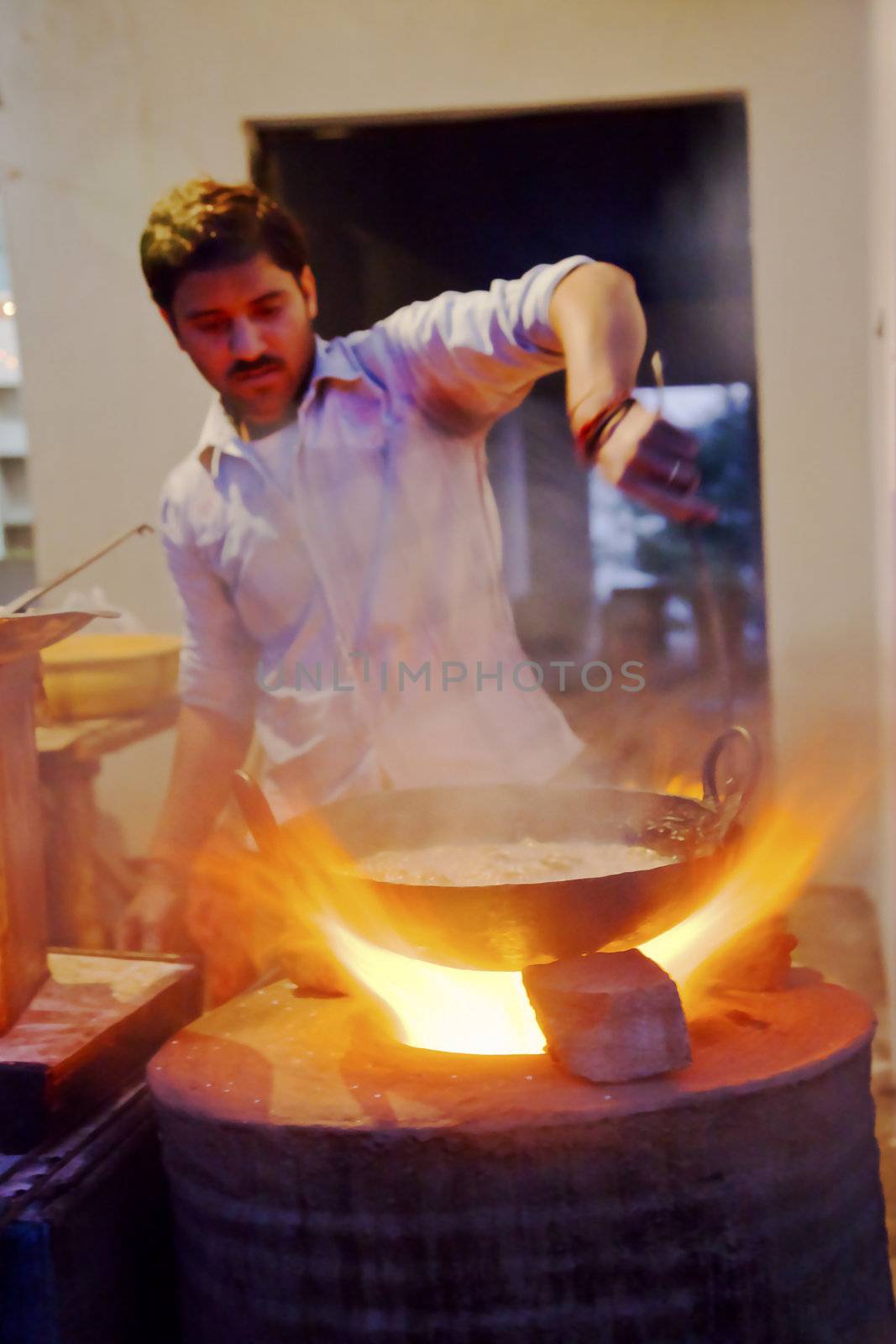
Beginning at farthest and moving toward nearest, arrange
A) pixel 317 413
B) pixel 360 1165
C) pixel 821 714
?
pixel 821 714 → pixel 317 413 → pixel 360 1165

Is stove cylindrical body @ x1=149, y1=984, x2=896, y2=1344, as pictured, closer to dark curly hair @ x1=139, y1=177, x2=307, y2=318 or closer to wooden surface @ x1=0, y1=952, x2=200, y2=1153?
wooden surface @ x1=0, y1=952, x2=200, y2=1153

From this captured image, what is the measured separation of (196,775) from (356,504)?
75 centimetres

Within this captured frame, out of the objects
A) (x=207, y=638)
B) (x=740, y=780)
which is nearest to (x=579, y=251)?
(x=207, y=638)

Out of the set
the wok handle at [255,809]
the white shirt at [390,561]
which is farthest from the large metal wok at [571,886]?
the white shirt at [390,561]

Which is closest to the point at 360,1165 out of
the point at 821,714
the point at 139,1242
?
the point at 139,1242

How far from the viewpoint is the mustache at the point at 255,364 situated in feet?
8.07

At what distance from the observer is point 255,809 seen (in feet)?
5.16

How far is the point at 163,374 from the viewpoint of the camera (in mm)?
2562

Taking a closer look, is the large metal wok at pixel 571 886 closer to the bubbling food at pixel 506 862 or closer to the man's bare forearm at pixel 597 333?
the bubbling food at pixel 506 862

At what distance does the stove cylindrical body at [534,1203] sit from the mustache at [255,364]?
1582 mm

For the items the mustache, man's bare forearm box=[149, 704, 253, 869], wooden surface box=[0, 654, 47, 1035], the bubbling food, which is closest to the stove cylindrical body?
the bubbling food

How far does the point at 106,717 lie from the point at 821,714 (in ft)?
5.54

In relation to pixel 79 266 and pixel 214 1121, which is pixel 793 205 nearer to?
pixel 79 266

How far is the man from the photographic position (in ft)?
8.01
